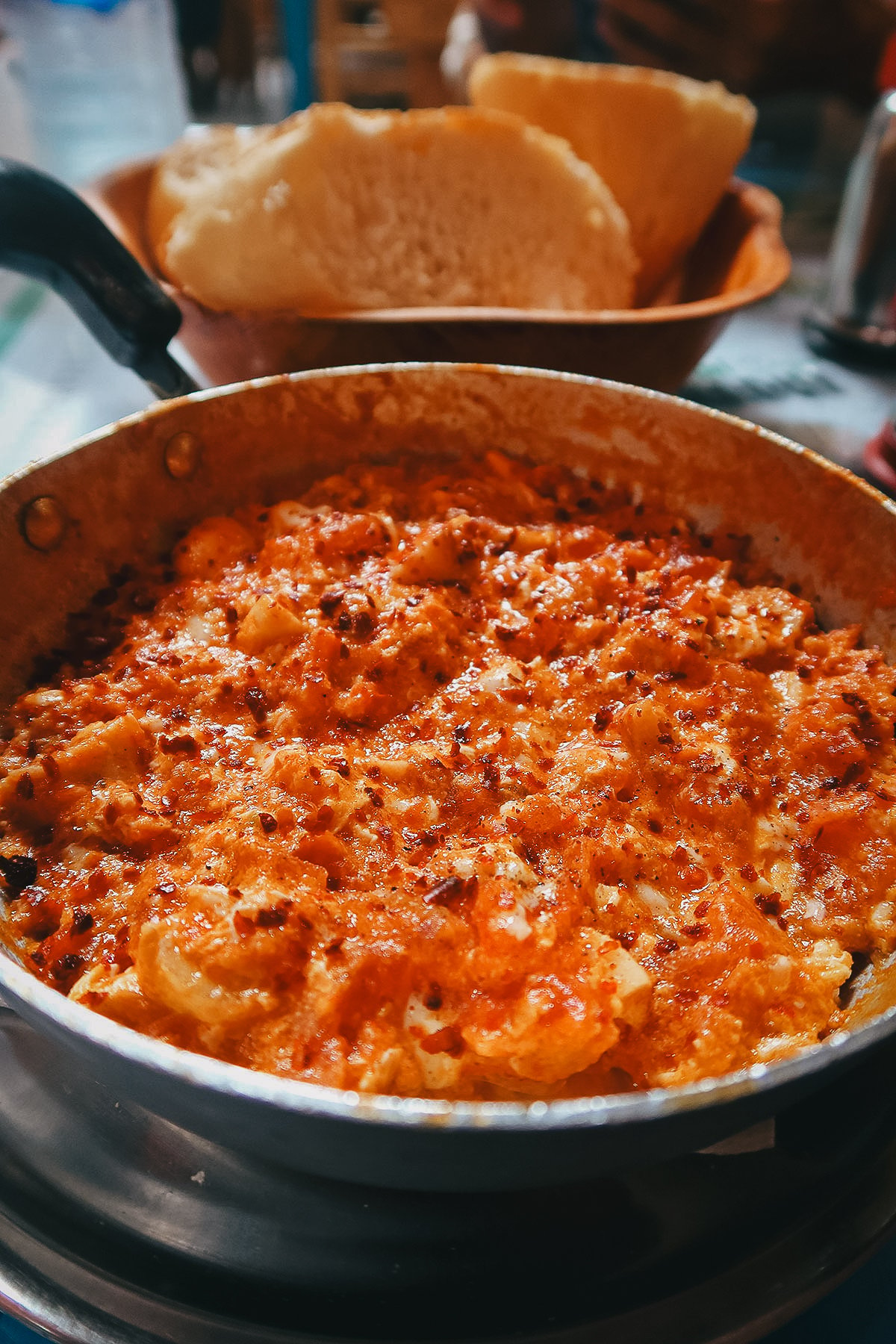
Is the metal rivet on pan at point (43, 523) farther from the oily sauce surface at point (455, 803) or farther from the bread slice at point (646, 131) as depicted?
the bread slice at point (646, 131)

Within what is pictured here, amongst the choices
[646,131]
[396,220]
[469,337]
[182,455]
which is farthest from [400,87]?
[182,455]

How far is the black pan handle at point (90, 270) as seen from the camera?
3.82ft

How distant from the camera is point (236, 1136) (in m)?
0.66

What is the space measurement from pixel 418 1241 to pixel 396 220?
1591 millimetres

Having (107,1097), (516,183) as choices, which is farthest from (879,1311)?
(516,183)

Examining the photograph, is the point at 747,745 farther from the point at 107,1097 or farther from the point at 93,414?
the point at 93,414

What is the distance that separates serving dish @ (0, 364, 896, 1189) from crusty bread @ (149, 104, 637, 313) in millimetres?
407

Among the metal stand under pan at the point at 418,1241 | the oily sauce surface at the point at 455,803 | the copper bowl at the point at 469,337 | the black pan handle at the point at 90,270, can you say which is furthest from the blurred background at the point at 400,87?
the metal stand under pan at the point at 418,1241

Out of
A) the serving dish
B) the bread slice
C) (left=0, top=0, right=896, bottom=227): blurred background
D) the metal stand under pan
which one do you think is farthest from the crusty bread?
(left=0, top=0, right=896, bottom=227): blurred background

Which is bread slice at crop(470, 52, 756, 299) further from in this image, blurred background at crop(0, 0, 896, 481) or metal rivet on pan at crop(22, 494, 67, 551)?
metal rivet on pan at crop(22, 494, 67, 551)

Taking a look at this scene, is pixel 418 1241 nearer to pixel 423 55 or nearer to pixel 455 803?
pixel 455 803

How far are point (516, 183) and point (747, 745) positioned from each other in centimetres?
121

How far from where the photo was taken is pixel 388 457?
142 centimetres

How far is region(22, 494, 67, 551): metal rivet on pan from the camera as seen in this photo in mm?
1107
